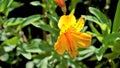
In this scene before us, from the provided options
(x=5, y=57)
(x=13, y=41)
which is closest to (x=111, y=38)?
(x=13, y=41)

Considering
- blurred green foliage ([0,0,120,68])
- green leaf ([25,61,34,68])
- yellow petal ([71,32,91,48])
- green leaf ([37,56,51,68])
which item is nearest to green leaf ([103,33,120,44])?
blurred green foliage ([0,0,120,68])

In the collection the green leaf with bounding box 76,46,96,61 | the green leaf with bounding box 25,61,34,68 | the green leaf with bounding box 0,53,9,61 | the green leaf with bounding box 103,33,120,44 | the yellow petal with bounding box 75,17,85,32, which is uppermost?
the yellow petal with bounding box 75,17,85,32

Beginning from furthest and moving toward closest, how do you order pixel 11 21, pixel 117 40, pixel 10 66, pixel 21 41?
pixel 10 66
pixel 21 41
pixel 11 21
pixel 117 40

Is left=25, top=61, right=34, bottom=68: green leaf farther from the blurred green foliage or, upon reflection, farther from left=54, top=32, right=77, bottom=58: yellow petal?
left=54, top=32, right=77, bottom=58: yellow petal

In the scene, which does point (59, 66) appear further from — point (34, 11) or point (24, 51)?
point (34, 11)

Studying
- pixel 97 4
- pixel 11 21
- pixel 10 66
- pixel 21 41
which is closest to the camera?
pixel 11 21

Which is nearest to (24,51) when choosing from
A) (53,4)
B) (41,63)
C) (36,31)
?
(41,63)

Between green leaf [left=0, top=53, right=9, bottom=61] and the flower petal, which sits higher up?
the flower petal

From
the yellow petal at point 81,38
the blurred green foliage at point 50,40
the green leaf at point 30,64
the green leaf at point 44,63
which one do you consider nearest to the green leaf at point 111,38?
the blurred green foliage at point 50,40
